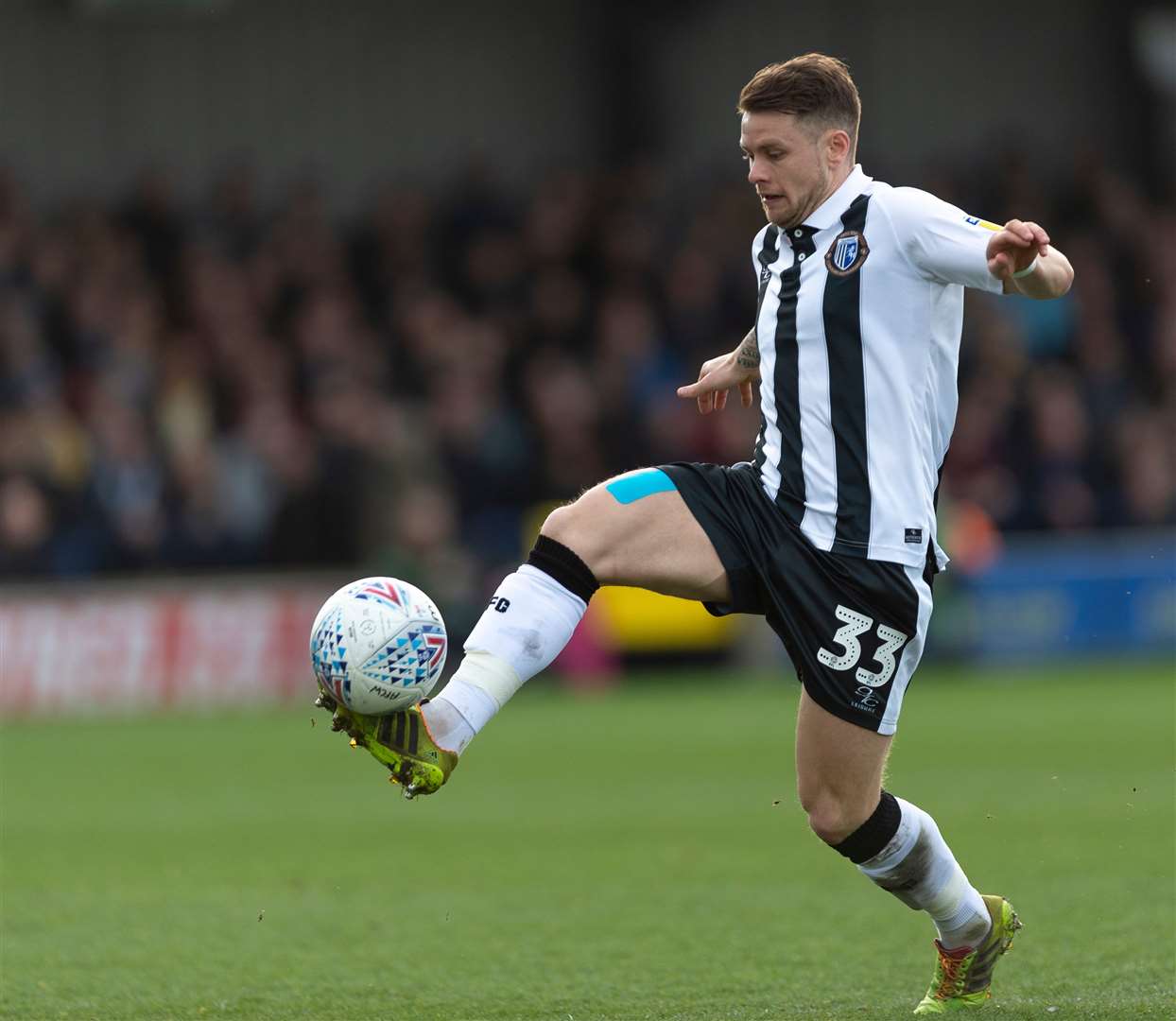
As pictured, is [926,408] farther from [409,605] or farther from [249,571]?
[249,571]

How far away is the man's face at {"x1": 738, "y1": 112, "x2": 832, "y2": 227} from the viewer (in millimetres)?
5078

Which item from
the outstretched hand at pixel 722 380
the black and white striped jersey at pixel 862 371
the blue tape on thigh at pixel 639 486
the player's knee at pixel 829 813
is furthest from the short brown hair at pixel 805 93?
the player's knee at pixel 829 813

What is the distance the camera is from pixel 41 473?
48.9ft

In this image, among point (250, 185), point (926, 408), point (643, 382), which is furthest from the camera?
point (250, 185)

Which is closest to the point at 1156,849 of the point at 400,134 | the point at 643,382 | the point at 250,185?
the point at 643,382

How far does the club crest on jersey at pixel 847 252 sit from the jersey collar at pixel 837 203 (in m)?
0.05

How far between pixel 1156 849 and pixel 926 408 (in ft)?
12.3

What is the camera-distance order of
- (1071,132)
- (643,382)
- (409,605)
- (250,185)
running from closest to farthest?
(409,605) → (643,382) → (250,185) → (1071,132)

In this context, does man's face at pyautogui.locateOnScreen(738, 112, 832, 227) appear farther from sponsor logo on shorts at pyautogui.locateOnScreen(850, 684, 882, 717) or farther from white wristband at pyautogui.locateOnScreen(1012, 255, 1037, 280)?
sponsor logo on shorts at pyautogui.locateOnScreen(850, 684, 882, 717)

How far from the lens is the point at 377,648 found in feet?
15.1

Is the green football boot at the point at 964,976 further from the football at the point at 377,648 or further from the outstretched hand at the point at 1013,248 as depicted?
the outstretched hand at the point at 1013,248

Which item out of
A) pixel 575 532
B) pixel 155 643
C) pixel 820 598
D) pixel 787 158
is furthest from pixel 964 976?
pixel 155 643

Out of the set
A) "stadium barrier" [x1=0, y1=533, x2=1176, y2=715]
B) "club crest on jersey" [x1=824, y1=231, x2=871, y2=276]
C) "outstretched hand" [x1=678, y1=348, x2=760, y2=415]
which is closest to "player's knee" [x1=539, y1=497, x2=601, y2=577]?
"outstretched hand" [x1=678, y1=348, x2=760, y2=415]

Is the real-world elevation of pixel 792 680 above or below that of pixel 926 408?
below
